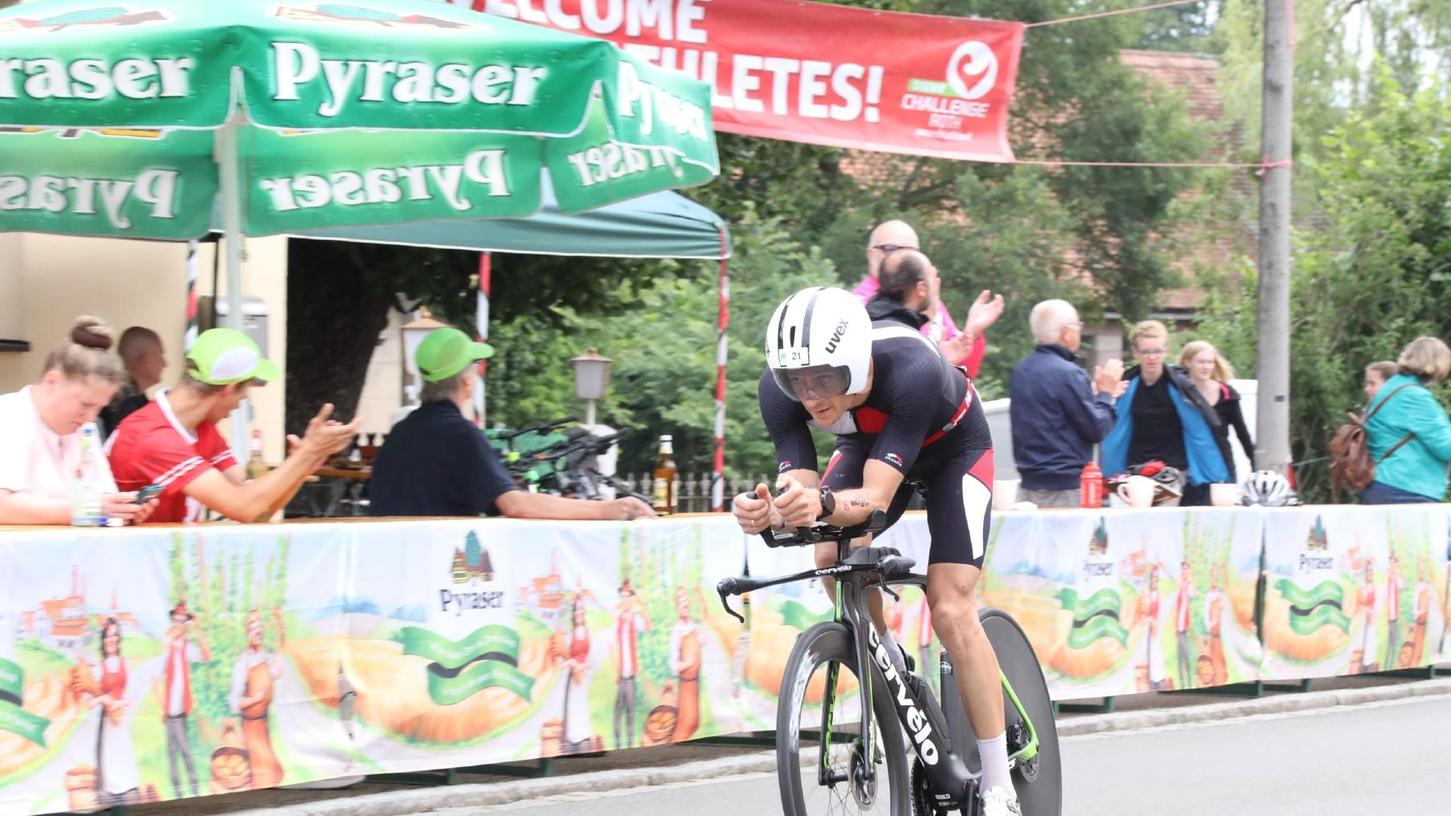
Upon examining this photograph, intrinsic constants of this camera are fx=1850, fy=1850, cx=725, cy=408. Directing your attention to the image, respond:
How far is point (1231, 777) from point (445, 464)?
3.65 m

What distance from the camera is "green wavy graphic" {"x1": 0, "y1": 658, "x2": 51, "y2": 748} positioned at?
5.82m

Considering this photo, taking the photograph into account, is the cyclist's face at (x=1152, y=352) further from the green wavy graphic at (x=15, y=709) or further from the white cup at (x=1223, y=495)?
the green wavy graphic at (x=15, y=709)

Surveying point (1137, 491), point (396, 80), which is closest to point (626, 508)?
point (396, 80)

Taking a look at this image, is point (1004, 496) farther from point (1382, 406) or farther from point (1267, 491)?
point (1382, 406)

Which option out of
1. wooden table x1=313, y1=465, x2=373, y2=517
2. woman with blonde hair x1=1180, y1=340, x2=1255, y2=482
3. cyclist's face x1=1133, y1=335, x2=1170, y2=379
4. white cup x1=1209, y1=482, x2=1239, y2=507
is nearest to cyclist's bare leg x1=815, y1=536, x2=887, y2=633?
white cup x1=1209, y1=482, x2=1239, y2=507

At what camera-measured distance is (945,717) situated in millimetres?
5652

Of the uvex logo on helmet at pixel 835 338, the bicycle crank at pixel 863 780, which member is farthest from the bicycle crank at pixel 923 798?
the uvex logo on helmet at pixel 835 338

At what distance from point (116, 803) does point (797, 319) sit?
2950mm

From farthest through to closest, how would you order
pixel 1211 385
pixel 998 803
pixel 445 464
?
pixel 1211 385, pixel 445 464, pixel 998 803

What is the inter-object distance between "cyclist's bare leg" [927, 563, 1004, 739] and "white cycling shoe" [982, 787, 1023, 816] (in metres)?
0.17

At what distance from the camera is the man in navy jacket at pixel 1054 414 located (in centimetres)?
1000

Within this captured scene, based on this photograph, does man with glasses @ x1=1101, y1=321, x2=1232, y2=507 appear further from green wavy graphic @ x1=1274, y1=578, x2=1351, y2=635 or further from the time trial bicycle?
the time trial bicycle

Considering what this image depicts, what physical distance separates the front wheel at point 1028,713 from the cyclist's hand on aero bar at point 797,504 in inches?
50.7

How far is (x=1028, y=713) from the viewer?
6.09 meters
